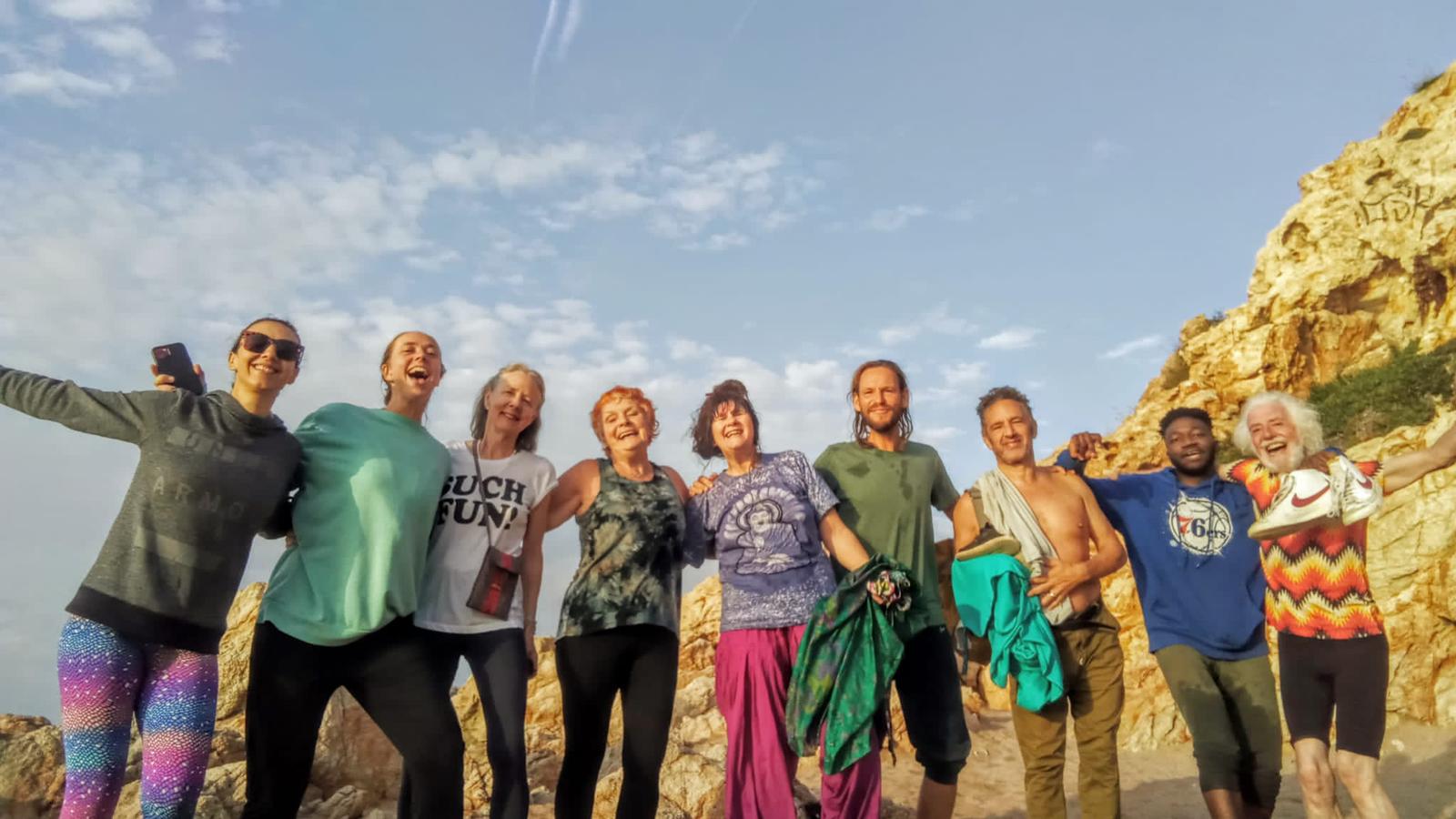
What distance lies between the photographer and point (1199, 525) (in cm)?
468

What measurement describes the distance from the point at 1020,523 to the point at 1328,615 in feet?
4.92

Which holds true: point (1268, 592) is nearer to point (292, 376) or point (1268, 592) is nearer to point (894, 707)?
point (292, 376)

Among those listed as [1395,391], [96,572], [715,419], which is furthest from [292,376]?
[1395,391]

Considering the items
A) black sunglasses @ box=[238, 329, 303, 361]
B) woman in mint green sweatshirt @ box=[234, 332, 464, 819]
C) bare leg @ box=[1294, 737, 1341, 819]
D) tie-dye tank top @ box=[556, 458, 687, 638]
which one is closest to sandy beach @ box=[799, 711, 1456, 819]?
bare leg @ box=[1294, 737, 1341, 819]

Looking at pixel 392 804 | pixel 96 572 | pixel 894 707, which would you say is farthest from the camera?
pixel 894 707

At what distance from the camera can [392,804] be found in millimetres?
7219

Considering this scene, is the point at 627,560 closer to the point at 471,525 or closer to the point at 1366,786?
the point at 471,525

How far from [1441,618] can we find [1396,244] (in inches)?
418

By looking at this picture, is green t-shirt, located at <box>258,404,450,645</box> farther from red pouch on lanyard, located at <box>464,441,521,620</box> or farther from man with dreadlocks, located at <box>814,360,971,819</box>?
man with dreadlocks, located at <box>814,360,971,819</box>

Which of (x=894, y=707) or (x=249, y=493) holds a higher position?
(x=249, y=493)

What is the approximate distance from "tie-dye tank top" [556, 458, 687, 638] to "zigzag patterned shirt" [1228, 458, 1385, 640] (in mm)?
3019

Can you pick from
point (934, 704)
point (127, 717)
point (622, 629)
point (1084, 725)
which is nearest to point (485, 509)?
point (622, 629)

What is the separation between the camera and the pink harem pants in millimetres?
3918

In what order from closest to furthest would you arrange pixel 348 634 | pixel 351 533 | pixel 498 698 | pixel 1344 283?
pixel 348 634 < pixel 351 533 < pixel 498 698 < pixel 1344 283
